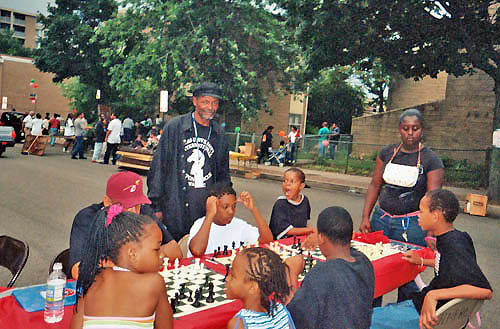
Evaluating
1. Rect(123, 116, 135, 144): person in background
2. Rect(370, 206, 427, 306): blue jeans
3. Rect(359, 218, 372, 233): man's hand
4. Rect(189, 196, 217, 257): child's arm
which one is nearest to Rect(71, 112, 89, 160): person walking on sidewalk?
Rect(123, 116, 135, 144): person in background

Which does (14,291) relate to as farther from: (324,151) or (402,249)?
(324,151)

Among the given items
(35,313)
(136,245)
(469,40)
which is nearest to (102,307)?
(136,245)

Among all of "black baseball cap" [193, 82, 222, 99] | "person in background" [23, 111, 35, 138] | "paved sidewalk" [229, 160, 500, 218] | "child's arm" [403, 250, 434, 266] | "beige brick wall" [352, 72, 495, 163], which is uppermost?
"beige brick wall" [352, 72, 495, 163]

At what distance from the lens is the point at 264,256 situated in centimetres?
234

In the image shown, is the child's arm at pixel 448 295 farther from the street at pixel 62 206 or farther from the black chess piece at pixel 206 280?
the street at pixel 62 206

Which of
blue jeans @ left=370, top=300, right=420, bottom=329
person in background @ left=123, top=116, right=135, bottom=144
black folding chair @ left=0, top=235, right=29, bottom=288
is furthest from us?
person in background @ left=123, top=116, right=135, bottom=144

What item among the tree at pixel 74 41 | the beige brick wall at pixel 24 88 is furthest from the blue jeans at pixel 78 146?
the beige brick wall at pixel 24 88

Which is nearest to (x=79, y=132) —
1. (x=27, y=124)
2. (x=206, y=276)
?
(x=27, y=124)

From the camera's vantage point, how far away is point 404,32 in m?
17.0

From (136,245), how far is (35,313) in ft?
2.75

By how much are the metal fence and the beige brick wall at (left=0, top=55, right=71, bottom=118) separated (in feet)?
126

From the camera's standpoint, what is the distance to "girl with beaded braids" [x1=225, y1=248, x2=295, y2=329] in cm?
229

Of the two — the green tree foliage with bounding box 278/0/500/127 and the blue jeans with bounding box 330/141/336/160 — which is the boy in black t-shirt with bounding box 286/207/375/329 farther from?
the blue jeans with bounding box 330/141/336/160

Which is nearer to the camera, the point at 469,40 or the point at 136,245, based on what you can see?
the point at 136,245
